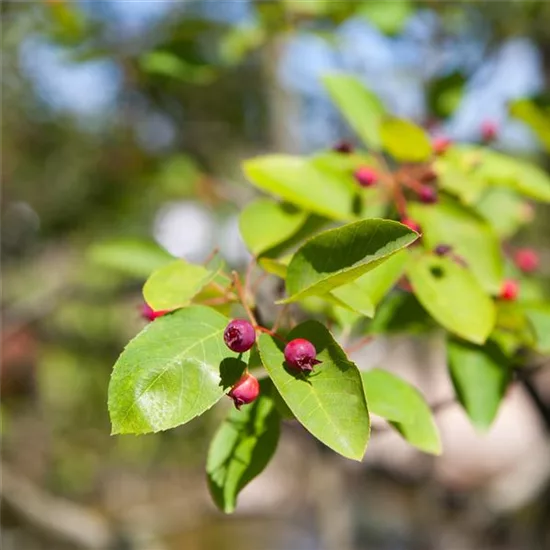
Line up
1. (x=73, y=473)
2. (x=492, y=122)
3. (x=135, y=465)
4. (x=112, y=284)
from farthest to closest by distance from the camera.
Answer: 1. (x=135, y=465)
2. (x=73, y=473)
3. (x=112, y=284)
4. (x=492, y=122)

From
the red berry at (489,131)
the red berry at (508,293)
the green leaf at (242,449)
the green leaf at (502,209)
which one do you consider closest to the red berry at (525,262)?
the green leaf at (502,209)

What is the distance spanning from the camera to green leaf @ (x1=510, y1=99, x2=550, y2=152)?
3.37ft

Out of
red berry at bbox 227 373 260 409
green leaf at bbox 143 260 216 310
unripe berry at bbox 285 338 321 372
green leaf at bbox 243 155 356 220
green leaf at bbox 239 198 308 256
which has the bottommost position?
green leaf at bbox 239 198 308 256

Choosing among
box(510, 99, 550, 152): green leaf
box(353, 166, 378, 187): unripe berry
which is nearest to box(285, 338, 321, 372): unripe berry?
box(353, 166, 378, 187): unripe berry

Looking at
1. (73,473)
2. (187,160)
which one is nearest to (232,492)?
(187,160)

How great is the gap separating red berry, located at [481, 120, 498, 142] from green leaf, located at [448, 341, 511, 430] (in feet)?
1.41

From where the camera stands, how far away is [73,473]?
11.2 feet

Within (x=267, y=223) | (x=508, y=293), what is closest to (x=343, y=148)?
(x=267, y=223)

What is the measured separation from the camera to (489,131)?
1103 mm

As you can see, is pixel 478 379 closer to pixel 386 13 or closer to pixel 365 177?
pixel 365 177

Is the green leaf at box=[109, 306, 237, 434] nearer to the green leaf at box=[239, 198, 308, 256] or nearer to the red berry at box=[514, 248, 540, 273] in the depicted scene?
the green leaf at box=[239, 198, 308, 256]

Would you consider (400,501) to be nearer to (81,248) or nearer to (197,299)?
(81,248)

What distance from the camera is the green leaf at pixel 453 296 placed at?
73 cm

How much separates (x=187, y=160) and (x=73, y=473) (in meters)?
2.12
